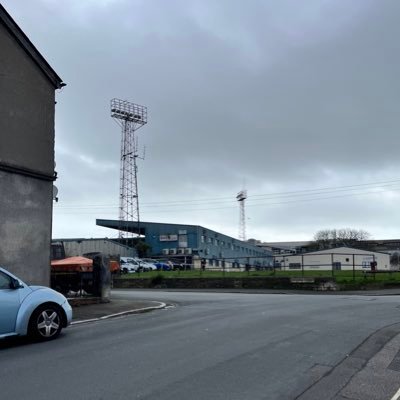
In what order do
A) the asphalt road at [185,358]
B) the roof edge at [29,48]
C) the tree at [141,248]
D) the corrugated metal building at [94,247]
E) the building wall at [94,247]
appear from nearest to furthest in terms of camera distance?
1. the asphalt road at [185,358]
2. the roof edge at [29,48]
3. the corrugated metal building at [94,247]
4. the building wall at [94,247]
5. the tree at [141,248]

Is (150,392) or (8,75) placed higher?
(8,75)

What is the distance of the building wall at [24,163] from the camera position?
14.7 metres

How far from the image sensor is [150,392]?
5.97 m

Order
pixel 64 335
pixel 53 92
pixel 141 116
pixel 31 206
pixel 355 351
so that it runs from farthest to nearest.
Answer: pixel 141 116 → pixel 53 92 → pixel 31 206 → pixel 64 335 → pixel 355 351

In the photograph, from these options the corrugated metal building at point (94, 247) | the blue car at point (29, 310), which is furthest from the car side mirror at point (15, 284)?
the corrugated metal building at point (94, 247)

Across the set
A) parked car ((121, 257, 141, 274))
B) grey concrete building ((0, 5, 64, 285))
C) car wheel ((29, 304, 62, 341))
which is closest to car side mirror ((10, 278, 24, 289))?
car wheel ((29, 304, 62, 341))

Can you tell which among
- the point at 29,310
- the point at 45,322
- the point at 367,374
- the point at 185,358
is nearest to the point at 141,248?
the point at 45,322

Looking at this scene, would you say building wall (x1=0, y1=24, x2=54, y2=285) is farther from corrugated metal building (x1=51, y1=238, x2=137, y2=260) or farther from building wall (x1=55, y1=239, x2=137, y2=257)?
building wall (x1=55, y1=239, x2=137, y2=257)

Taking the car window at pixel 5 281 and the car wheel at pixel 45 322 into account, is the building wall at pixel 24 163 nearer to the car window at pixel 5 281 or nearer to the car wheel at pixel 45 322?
the car wheel at pixel 45 322

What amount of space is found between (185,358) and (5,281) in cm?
369

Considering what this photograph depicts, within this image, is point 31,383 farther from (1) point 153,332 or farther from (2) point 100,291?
(2) point 100,291

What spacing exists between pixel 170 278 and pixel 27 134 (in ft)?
75.8

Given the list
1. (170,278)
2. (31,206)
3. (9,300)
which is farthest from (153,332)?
(170,278)

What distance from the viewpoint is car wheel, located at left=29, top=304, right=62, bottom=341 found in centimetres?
958
